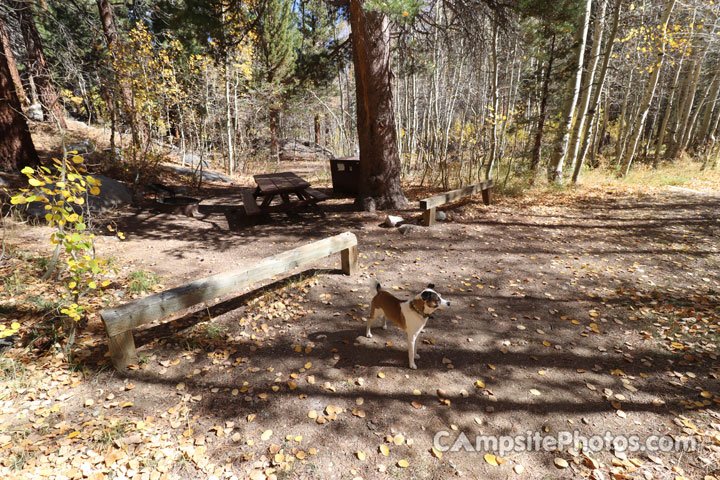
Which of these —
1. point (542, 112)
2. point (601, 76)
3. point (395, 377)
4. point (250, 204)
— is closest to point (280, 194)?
point (250, 204)

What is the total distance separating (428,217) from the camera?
661cm

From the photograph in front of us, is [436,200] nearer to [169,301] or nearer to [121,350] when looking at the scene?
[169,301]

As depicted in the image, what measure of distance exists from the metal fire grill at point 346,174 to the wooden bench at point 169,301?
5.59m

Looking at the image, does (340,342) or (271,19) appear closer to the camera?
(340,342)

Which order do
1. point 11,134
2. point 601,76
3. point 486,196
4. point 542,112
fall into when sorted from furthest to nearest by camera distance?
point 601,76 < point 542,112 < point 486,196 < point 11,134

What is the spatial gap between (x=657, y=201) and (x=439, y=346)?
9009 millimetres

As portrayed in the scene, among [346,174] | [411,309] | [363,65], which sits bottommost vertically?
[411,309]

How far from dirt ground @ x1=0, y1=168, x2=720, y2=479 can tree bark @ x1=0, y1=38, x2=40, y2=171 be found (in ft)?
10.7

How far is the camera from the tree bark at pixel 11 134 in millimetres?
6418

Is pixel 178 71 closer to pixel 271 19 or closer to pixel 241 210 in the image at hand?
pixel 271 19

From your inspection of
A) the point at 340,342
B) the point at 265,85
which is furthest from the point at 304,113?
the point at 340,342

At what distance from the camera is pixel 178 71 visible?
12.0 metres

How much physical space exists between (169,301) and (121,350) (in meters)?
0.55

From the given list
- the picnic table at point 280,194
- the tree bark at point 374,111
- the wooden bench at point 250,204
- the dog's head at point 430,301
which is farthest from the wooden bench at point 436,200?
the dog's head at point 430,301
